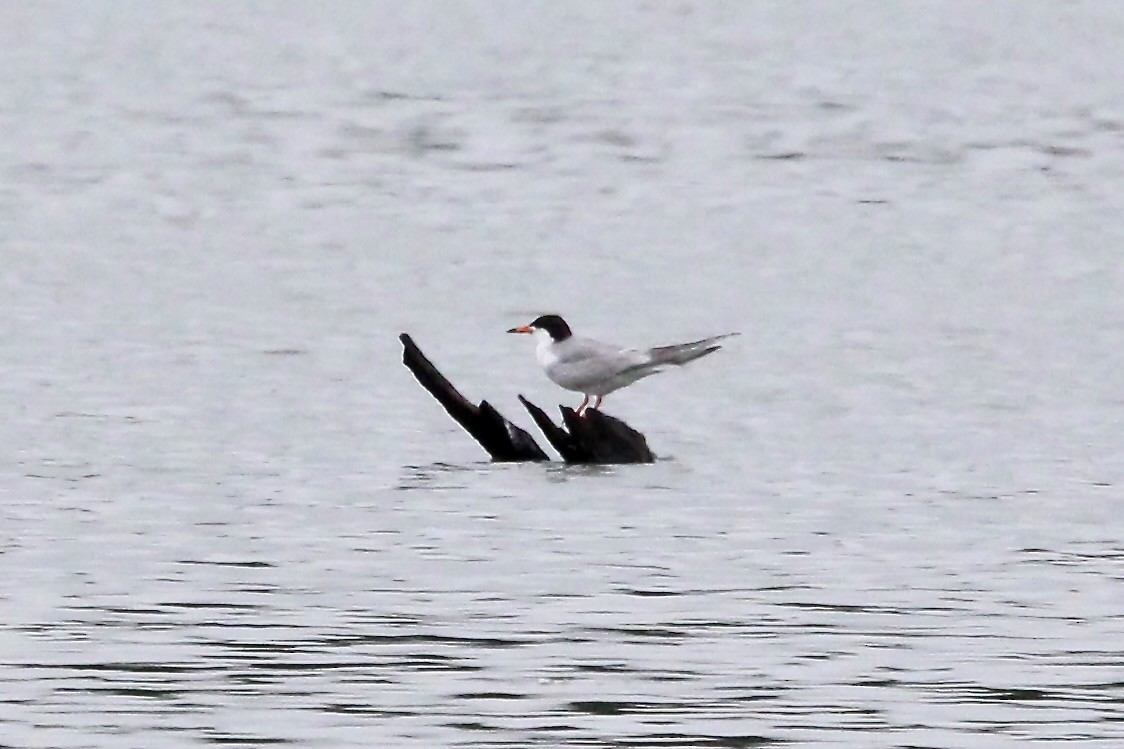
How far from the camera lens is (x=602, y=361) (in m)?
19.8

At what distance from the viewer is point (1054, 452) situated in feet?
62.7

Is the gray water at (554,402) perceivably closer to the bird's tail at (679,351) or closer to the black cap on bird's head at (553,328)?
the bird's tail at (679,351)

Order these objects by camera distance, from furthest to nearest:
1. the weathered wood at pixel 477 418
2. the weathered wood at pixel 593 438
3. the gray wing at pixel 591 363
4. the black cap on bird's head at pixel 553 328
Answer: the black cap on bird's head at pixel 553 328, the gray wing at pixel 591 363, the weathered wood at pixel 593 438, the weathered wood at pixel 477 418

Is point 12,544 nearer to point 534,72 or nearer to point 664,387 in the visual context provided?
point 664,387

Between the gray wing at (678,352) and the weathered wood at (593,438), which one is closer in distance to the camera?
the weathered wood at (593,438)

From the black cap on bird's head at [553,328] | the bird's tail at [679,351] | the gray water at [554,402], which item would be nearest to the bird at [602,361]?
the bird's tail at [679,351]

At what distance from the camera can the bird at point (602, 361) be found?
19844mm

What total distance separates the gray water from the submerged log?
0.85ft

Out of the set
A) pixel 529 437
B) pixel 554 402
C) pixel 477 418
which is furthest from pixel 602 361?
pixel 554 402

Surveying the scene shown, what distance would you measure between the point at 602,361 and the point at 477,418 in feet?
6.10

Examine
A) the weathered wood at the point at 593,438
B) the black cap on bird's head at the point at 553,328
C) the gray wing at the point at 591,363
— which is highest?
the black cap on bird's head at the point at 553,328

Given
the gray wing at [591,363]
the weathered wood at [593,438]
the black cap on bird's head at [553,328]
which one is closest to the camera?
the weathered wood at [593,438]

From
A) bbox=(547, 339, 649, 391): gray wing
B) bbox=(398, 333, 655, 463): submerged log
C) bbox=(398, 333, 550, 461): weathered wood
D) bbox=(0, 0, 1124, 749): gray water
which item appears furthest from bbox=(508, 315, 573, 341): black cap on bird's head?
bbox=(398, 333, 655, 463): submerged log

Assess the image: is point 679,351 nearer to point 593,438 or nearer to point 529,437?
point 529,437
